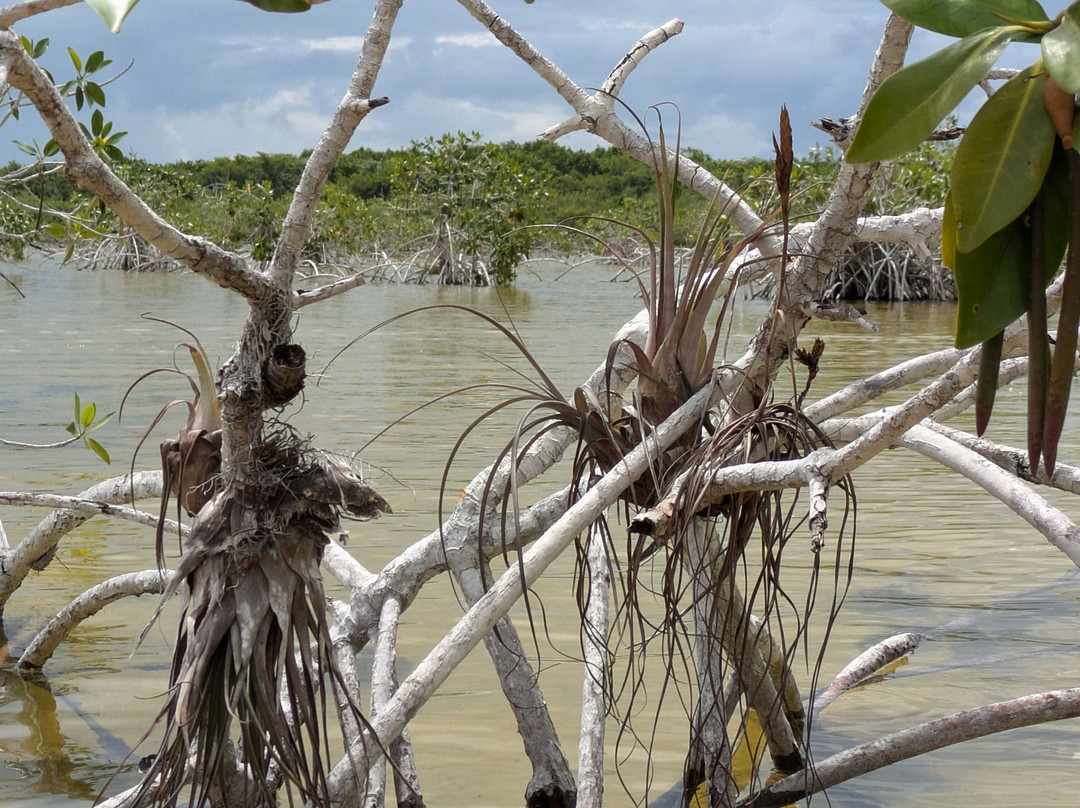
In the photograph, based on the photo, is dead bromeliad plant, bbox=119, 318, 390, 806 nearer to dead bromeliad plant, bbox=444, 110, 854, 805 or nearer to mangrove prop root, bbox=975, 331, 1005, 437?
dead bromeliad plant, bbox=444, 110, 854, 805

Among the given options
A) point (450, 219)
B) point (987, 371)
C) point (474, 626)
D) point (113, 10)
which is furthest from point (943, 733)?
point (450, 219)

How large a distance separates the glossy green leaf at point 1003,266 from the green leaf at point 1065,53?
0.19 metres

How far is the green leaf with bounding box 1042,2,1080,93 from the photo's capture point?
0.84 meters

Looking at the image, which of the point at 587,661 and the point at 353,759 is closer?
the point at 353,759

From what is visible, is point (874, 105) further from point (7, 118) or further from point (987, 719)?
point (7, 118)

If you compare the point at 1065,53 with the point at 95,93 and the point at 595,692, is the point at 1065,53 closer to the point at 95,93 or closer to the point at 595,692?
the point at 595,692

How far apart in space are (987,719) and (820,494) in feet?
3.04

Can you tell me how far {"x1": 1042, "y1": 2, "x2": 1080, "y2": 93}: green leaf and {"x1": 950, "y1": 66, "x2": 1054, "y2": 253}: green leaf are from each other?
9 cm

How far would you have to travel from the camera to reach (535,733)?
2.29 m

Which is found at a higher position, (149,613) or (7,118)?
(7,118)

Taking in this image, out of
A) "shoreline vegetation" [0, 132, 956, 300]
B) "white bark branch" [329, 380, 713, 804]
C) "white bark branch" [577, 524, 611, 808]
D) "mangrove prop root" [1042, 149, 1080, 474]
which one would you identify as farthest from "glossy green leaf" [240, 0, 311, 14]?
"shoreline vegetation" [0, 132, 956, 300]

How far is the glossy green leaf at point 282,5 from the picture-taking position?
2.67 feet

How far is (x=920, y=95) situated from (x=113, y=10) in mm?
676

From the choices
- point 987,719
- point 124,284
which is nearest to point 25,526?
point 987,719
